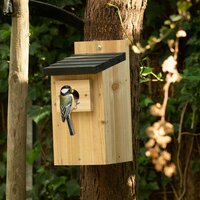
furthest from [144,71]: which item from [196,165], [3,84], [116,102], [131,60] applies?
[3,84]

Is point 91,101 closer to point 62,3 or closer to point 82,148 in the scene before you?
point 82,148

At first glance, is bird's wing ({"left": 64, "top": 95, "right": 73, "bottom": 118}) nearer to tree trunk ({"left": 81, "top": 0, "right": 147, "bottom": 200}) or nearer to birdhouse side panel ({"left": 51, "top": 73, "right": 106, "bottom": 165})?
birdhouse side panel ({"left": 51, "top": 73, "right": 106, "bottom": 165})

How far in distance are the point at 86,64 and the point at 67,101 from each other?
Answer: 6.6 inches

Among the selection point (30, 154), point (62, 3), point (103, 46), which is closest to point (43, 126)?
point (30, 154)

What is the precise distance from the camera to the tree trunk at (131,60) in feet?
10.2

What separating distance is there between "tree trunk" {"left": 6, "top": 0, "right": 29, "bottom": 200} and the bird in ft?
0.69

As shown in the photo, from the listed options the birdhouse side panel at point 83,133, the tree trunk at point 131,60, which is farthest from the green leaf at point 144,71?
the birdhouse side panel at point 83,133

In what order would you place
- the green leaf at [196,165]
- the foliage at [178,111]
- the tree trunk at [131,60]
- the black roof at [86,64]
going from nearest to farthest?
the black roof at [86,64], the tree trunk at [131,60], the foliage at [178,111], the green leaf at [196,165]

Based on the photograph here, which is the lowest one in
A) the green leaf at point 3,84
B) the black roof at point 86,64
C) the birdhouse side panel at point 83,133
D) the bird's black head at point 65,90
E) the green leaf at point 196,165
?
the green leaf at point 196,165

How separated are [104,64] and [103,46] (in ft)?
0.67

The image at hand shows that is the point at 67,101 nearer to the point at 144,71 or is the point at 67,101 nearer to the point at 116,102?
the point at 116,102

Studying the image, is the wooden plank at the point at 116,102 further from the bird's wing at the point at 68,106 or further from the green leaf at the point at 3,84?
the green leaf at the point at 3,84

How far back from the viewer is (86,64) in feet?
9.41

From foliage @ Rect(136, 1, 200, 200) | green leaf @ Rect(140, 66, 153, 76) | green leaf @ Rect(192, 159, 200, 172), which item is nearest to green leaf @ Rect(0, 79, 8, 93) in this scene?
foliage @ Rect(136, 1, 200, 200)
